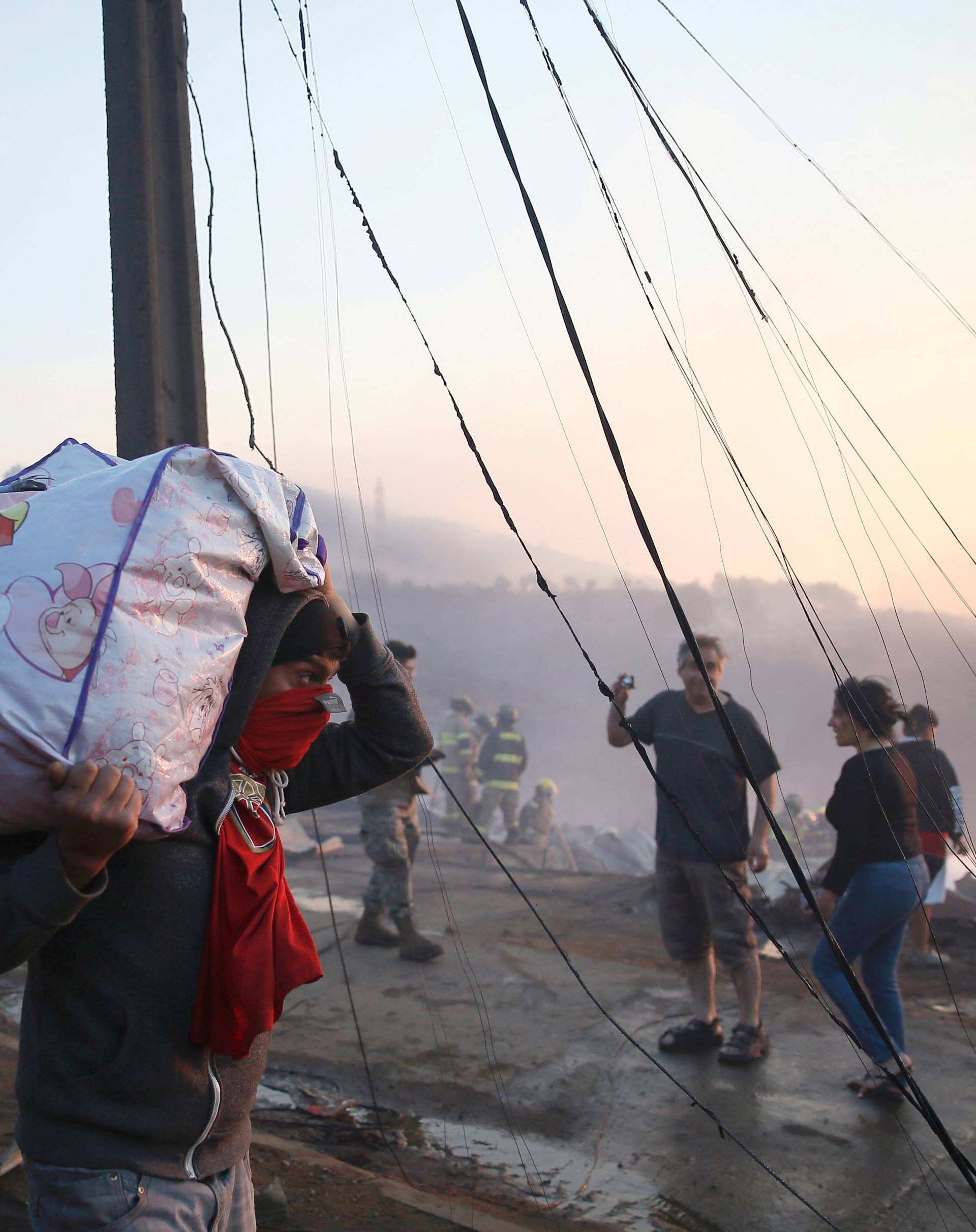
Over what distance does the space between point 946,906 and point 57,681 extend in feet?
27.3

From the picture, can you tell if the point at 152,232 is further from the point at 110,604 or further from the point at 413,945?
the point at 413,945

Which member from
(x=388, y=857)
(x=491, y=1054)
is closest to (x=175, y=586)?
(x=491, y=1054)

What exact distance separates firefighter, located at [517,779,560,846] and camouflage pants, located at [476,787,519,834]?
126 mm

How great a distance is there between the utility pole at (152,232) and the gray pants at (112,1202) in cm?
180

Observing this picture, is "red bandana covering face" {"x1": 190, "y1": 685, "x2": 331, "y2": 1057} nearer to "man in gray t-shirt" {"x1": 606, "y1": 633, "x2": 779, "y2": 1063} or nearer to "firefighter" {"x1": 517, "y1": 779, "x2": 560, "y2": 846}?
"man in gray t-shirt" {"x1": 606, "y1": 633, "x2": 779, "y2": 1063}

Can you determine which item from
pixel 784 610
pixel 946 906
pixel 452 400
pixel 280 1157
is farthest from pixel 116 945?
pixel 784 610

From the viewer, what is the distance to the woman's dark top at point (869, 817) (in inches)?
152

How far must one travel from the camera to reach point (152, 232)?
2.63 metres

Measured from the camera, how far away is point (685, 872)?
4402 mm

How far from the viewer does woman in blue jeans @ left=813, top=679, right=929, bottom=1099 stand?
12.5 feet

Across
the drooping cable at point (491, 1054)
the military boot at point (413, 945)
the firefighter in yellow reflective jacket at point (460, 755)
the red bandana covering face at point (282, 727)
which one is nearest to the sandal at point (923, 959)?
the drooping cable at point (491, 1054)

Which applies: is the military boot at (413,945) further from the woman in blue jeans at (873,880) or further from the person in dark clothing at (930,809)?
the person in dark clothing at (930,809)

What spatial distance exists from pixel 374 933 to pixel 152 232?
4.82 m

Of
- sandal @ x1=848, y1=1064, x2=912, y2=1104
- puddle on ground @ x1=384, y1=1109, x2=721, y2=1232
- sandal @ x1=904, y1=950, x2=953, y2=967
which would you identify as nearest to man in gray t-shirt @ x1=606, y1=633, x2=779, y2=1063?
sandal @ x1=848, y1=1064, x2=912, y2=1104
